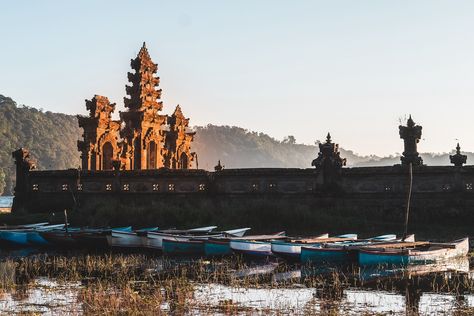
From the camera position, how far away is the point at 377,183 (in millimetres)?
36594

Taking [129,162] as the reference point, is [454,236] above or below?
below

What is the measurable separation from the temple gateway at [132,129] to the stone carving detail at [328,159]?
62.2 feet

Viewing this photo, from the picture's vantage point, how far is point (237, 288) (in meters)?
19.3

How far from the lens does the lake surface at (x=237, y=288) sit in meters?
16.4

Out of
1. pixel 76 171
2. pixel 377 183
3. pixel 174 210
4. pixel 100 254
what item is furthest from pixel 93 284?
pixel 76 171

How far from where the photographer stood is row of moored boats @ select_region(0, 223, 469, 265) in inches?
921

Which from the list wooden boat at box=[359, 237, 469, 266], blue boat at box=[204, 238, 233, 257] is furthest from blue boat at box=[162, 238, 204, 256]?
wooden boat at box=[359, 237, 469, 266]

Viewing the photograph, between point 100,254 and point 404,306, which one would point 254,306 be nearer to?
point 404,306

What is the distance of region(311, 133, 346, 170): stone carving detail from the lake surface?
13276 millimetres

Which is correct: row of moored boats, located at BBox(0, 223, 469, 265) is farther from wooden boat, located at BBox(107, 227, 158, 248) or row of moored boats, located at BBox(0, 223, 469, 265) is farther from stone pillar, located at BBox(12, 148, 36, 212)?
stone pillar, located at BBox(12, 148, 36, 212)

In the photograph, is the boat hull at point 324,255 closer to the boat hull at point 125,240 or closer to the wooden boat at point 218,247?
the wooden boat at point 218,247

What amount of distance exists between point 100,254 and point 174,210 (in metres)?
9.91

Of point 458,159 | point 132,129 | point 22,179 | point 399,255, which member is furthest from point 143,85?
point 399,255

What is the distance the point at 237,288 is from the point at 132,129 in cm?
3682
